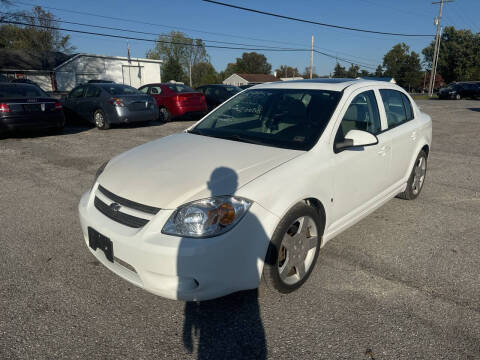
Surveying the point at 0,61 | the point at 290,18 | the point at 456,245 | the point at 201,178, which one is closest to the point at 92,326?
the point at 201,178

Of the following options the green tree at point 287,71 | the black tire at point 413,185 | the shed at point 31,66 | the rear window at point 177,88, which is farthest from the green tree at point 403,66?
the black tire at point 413,185

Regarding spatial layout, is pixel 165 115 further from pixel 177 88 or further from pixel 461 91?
pixel 461 91

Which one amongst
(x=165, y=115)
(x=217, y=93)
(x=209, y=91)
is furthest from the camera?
(x=209, y=91)

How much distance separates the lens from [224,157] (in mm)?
2857

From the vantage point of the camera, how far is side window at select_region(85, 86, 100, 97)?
1178 centimetres

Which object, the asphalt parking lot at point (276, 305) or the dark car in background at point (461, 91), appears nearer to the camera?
the asphalt parking lot at point (276, 305)

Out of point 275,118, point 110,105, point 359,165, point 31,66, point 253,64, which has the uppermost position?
point 253,64

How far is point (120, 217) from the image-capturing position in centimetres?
254

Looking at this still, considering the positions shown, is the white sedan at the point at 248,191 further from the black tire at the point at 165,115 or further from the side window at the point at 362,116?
the black tire at the point at 165,115

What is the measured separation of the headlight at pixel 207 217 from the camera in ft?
7.38

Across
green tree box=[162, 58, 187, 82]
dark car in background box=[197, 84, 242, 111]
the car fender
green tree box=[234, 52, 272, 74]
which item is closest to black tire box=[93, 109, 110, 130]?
dark car in background box=[197, 84, 242, 111]

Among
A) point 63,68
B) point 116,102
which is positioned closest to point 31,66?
point 63,68

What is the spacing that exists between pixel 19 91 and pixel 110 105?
249cm

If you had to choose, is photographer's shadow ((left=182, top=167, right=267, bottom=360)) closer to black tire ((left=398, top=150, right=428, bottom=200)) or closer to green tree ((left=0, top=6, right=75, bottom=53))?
black tire ((left=398, top=150, right=428, bottom=200))
